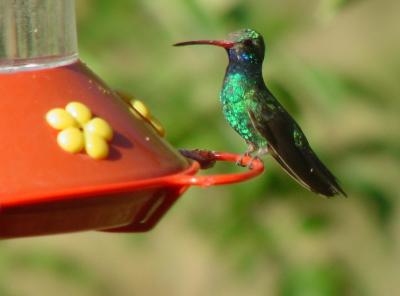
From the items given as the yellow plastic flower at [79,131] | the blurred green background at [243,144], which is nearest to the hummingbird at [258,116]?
the blurred green background at [243,144]

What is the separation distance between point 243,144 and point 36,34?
1.20 m

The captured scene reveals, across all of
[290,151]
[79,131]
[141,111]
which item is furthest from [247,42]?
[79,131]

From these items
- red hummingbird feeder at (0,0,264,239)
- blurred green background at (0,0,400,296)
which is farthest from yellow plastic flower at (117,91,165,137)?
blurred green background at (0,0,400,296)

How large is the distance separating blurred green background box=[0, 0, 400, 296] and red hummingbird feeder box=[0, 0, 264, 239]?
1.00 metres

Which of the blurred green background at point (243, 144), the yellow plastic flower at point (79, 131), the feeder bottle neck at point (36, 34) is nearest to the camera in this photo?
the yellow plastic flower at point (79, 131)

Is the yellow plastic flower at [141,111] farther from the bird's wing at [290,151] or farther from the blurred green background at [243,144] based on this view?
the blurred green background at [243,144]

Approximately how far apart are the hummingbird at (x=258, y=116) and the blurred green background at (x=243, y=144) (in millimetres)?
180

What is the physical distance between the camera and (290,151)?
3.99 m

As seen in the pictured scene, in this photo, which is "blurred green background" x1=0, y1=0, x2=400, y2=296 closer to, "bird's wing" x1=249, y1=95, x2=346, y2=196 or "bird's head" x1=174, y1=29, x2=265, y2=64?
"bird's head" x1=174, y1=29, x2=265, y2=64

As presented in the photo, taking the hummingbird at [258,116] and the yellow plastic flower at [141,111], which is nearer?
the yellow plastic flower at [141,111]

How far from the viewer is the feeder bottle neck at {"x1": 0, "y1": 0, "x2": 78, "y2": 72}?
10.7ft

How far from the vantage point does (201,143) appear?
4.46 metres

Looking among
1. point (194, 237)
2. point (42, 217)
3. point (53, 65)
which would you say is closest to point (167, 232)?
point (194, 237)

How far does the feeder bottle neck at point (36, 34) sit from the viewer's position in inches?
129
